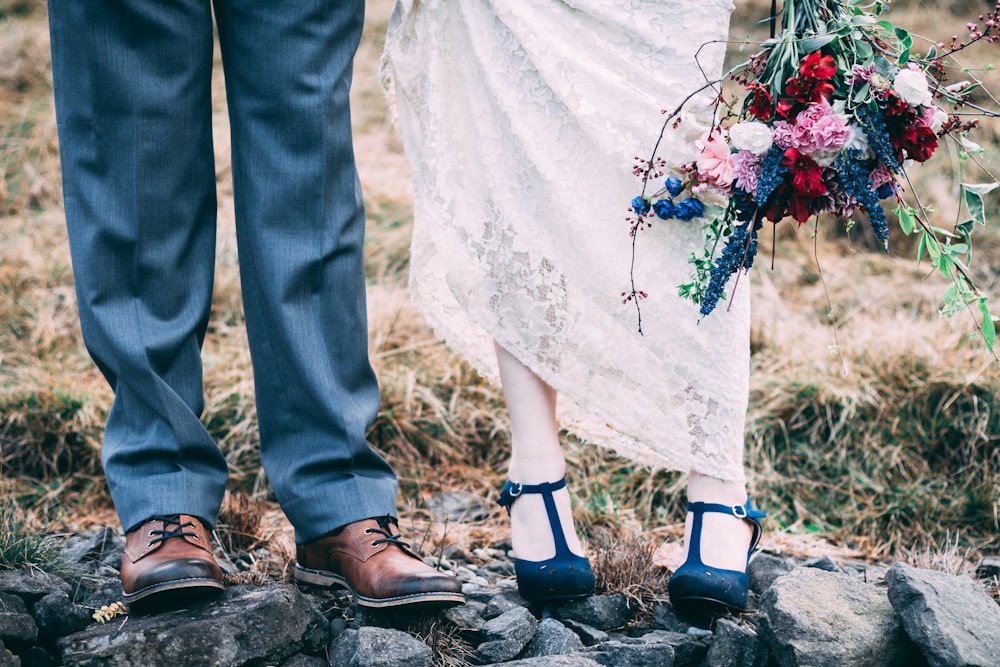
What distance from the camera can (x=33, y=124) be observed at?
4406mm

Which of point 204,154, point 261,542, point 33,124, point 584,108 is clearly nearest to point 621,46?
point 584,108

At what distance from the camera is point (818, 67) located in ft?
4.68

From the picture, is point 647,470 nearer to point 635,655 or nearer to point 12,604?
point 635,655

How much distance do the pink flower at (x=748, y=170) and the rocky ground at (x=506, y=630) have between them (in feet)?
2.22

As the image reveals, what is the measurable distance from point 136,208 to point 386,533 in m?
0.70

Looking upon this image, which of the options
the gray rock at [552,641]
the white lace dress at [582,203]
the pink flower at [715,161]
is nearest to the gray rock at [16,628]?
the gray rock at [552,641]

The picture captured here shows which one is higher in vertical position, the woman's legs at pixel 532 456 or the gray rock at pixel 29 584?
the woman's legs at pixel 532 456

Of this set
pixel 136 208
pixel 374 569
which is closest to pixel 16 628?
pixel 374 569

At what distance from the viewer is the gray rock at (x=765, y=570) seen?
1.95 metres

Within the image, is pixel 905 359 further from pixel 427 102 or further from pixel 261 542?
pixel 261 542

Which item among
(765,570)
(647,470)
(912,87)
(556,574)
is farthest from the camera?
(647,470)

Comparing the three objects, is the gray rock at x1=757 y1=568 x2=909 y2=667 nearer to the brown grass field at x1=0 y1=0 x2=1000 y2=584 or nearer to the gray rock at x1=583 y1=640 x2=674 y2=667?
the gray rock at x1=583 y1=640 x2=674 y2=667

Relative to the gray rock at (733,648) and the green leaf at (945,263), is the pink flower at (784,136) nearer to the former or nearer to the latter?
the green leaf at (945,263)

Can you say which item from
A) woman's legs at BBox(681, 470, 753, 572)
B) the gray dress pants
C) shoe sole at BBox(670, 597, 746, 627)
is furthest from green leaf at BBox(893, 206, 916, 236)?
the gray dress pants
